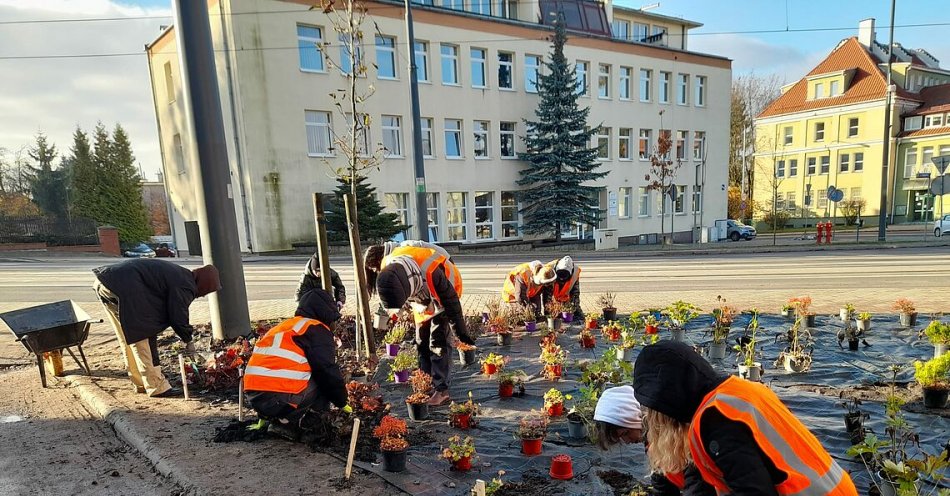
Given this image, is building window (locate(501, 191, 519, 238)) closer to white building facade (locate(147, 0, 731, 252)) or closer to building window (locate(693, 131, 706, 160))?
white building facade (locate(147, 0, 731, 252))

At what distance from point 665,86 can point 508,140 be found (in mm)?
11774

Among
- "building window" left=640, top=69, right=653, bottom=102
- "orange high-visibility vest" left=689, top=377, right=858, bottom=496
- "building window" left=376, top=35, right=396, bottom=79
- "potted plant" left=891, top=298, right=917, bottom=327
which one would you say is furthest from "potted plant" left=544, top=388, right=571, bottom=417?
"building window" left=640, top=69, right=653, bottom=102

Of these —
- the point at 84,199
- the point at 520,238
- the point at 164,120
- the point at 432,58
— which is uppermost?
the point at 432,58

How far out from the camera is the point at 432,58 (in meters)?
22.8

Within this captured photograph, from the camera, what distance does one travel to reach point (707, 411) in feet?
6.17

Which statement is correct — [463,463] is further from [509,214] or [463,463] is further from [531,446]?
[509,214]

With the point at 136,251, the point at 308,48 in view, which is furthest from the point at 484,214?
the point at 136,251

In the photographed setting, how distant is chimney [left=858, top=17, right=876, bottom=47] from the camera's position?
38938 mm

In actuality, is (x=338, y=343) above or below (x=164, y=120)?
below

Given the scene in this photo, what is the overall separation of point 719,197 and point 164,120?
32958 millimetres

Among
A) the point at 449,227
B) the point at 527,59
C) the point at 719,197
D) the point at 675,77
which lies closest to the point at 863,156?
the point at 719,197

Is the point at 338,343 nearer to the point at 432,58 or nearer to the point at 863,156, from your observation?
the point at 432,58

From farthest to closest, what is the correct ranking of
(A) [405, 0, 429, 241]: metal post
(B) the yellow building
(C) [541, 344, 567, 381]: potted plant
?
(B) the yellow building, (A) [405, 0, 429, 241]: metal post, (C) [541, 344, 567, 381]: potted plant

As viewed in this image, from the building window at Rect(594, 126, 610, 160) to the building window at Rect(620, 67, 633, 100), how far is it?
89.4 inches
